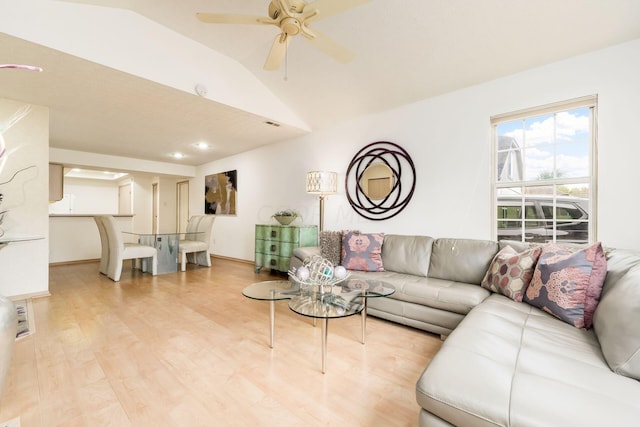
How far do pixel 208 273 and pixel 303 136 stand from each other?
2.78 m

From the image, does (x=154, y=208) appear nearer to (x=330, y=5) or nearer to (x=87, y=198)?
(x=87, y=198)

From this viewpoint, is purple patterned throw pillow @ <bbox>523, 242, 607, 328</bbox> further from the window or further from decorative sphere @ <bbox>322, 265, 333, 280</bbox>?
decorative sphere @ <bbox>322, 265, 333, 280</bbox>

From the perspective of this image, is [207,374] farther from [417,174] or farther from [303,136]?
[303,136]

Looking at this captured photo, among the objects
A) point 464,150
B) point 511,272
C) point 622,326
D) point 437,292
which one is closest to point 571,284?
point 511,272

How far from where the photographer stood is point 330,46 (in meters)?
1.89

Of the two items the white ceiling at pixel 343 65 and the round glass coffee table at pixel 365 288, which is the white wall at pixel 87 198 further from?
the round glass coffee table at pixel 365 288

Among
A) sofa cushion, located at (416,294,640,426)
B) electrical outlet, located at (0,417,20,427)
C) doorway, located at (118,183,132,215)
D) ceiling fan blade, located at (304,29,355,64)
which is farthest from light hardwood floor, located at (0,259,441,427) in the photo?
doorway, located at (118,183,132,215)

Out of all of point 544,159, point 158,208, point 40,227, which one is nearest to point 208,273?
point 40,227

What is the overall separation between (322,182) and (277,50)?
1.95 metres

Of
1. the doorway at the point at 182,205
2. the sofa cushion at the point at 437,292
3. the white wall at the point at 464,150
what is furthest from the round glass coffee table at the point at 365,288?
the doorway at the point at 182,205

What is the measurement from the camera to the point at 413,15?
7.65 feet

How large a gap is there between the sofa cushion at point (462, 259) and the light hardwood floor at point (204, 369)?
0.64 metres

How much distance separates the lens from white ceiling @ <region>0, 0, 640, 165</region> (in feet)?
7.14

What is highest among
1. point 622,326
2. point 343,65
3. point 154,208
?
point 343,65
